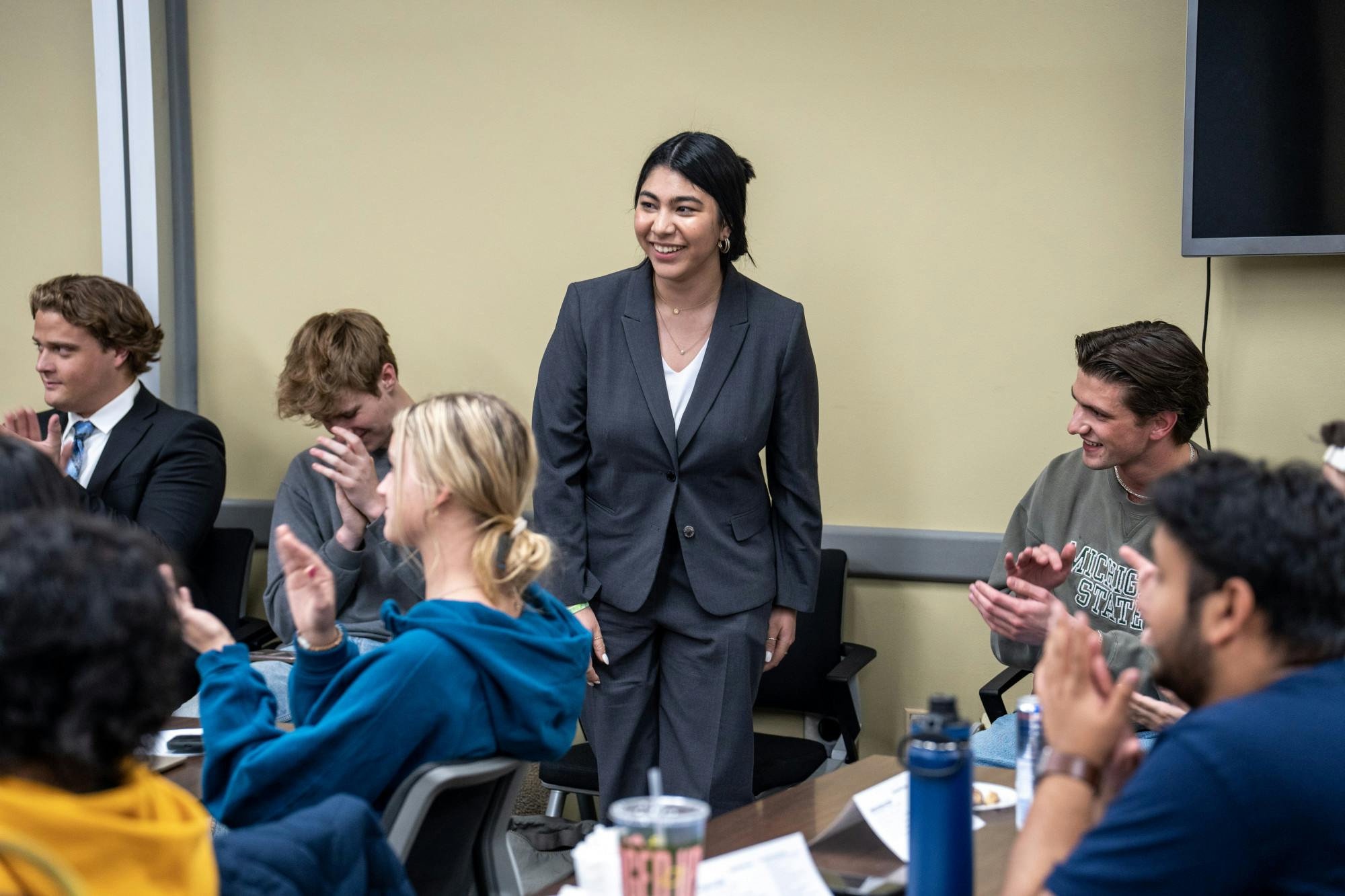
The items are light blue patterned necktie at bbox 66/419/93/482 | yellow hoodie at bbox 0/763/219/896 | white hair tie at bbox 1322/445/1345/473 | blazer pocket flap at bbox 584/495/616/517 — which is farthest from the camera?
light blue patterned necktie at bbox 66/419/93/482

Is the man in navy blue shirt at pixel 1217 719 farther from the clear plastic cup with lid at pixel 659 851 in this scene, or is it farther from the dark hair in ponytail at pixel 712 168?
the dark hair in ponytail at pixel 712 168

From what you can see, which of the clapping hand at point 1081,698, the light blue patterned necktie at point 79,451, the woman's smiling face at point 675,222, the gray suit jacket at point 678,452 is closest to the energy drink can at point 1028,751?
the clapping hand at point 1081,698

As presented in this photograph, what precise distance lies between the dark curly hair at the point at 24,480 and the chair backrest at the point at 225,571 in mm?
1999

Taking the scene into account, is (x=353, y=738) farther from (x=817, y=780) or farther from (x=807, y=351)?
(x=807, y=351)

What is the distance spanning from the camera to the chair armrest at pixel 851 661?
9.84 feet

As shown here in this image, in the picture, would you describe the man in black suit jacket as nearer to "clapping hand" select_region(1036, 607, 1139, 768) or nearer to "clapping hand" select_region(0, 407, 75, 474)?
"clapping hand" select_region(0, 407, 75, 474)

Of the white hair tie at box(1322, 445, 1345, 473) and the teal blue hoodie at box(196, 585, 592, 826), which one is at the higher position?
the white hair tie at box(1322, 445, 1345, 473)

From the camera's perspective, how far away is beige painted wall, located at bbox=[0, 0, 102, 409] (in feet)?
13.3

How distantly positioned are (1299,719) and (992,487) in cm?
212

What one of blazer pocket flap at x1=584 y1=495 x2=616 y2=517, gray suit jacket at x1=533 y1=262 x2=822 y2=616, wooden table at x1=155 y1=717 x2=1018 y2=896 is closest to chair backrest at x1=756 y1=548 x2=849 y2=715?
gray suit jacket at x1=533 y1=262 x2=822 y2=616

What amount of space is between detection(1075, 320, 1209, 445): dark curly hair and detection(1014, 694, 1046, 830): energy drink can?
3.56 ft

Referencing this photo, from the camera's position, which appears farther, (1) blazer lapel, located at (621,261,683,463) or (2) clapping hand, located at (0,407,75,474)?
(2) clapping hand, located at (0,407,75,474)

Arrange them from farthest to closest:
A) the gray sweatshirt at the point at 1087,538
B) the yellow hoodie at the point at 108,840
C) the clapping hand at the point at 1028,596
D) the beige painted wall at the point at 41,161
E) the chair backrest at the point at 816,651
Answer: the beige painted wall at the point at 41,161 < the chair backrest at the point at 816,651 < the gray sweatshirt at the point at 1087,538 < the clapping hand at the point at 1028,596 < the yellow hoodie at the point at 108,840

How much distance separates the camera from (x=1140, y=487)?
263 cm
